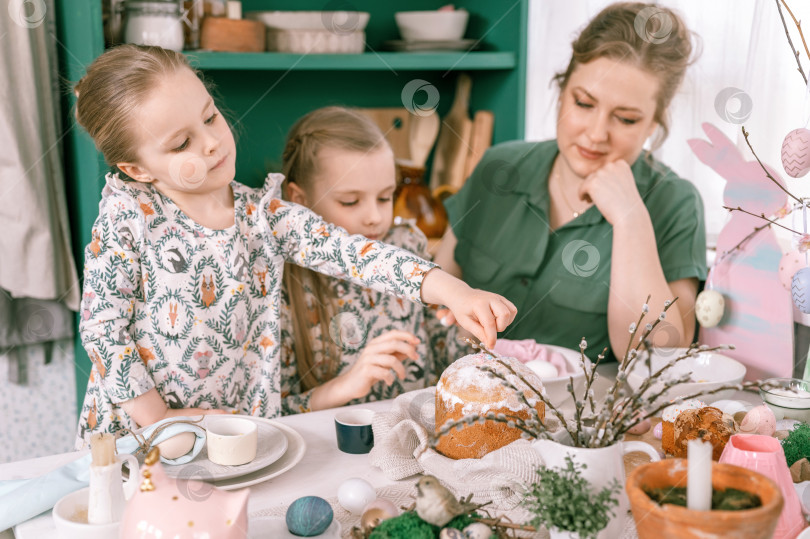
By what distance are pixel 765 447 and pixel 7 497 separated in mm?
845

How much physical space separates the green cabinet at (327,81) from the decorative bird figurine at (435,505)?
1324mm

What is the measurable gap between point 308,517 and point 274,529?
2.0 inches

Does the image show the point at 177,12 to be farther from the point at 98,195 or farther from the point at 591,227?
the point at 591,227

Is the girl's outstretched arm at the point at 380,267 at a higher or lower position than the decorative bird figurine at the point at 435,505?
higher

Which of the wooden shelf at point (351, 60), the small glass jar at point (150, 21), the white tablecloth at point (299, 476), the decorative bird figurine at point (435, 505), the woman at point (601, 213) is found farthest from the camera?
the wooden shelf at point (351, 60)

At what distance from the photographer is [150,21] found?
5.80 feet

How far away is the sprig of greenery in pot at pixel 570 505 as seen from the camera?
0.70 meters

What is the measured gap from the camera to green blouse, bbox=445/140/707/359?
1661 mm

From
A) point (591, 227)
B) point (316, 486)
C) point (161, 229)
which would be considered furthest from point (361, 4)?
point (316, 486)

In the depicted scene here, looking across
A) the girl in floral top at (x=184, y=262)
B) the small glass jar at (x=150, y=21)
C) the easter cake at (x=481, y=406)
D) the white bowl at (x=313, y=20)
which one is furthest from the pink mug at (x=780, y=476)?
the white bowl at (x=313, y=20)

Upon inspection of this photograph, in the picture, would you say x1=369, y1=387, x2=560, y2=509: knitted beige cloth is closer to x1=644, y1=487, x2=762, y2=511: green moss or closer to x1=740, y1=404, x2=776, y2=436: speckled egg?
x1=644, y1=487, x2=762, y2=511: green moss

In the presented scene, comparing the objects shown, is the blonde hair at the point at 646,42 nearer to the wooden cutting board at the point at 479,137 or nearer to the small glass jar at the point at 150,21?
the wooden cutting board at the point at 479,137

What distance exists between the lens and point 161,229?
4.13ft

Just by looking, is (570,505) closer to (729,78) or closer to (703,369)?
(703,369)
